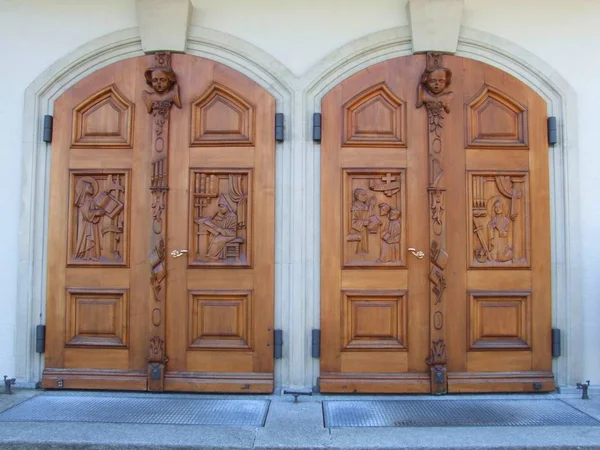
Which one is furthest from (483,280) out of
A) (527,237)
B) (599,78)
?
(599,78)

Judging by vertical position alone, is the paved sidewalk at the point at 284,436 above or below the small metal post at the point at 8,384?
below

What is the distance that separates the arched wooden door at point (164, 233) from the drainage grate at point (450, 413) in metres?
0.79

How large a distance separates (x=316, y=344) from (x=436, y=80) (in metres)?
2.50

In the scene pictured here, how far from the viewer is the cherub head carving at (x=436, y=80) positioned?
4352 millimetres

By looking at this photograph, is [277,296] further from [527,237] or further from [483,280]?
[527,237]

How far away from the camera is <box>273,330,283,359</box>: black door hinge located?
4.35 metres

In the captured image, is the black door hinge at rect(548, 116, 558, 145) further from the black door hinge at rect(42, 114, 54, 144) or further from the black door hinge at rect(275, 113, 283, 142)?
the black door hinge at rect(42, 114, 54, 144)

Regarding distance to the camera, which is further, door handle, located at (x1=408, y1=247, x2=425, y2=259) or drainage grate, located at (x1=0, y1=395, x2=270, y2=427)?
door handle, located at (x1=408, y1=247, x2=425, y2=259)

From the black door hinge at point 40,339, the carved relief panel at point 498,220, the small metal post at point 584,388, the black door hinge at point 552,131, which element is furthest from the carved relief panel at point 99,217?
the small metal post at point 584,388

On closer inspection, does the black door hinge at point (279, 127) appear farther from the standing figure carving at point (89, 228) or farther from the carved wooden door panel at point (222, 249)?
the standing figure carving at point (89, 228)

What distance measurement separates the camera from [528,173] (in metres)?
4.46

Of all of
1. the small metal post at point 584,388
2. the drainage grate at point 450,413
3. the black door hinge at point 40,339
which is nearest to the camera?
the drainage grate at point 450,413

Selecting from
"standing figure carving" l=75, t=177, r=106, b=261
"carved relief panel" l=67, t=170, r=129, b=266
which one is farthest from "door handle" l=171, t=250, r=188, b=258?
"standing figure carving" l=75, t=177, r=106, b=261

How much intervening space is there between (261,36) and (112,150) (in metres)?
1.67
